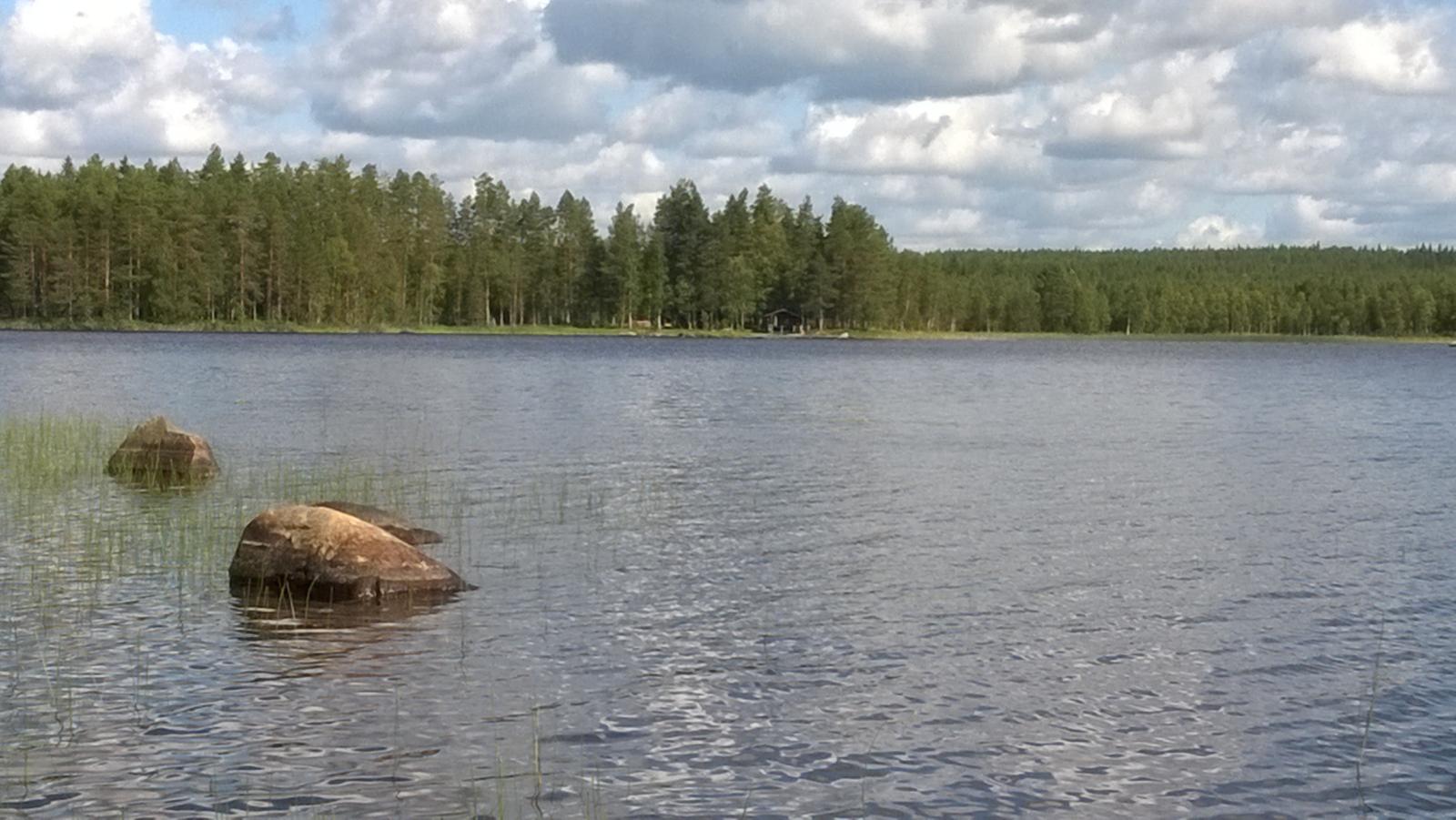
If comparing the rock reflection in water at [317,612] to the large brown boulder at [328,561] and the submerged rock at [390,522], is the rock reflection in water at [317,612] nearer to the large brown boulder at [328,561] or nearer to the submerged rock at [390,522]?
the large brown boulder at [328,561]

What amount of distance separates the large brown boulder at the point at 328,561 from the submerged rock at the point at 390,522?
130 inches

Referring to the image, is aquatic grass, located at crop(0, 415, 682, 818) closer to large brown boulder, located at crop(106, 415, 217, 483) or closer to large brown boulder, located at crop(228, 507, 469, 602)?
large brown boulder, located at crop(228, 507, 469, 602)

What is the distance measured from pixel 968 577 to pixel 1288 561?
641 centimetres

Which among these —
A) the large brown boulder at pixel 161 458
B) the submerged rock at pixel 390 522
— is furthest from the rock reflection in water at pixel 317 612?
the large brown boulder at pixel 161 458

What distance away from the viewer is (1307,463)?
45000 millimetres

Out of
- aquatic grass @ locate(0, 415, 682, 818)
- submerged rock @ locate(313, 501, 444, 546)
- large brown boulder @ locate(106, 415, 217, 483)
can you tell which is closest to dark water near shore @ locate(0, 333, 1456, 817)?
aquatic grass @ locate(0, 415, 682, 818)

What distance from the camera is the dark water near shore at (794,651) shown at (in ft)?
45.8

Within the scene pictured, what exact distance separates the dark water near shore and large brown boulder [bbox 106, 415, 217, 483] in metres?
2.27

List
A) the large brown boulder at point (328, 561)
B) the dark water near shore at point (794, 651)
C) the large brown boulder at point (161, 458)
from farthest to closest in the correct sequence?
the large brown boulder at point (161, 458) → the large brown boulder at point (328, 561) → the dark water near shore at point (794, 651)

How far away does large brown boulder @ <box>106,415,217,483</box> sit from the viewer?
113 feet

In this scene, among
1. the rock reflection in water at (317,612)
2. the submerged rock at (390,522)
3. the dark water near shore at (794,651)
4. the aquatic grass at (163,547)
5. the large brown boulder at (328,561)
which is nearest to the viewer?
the dark water near shore at (794,651)

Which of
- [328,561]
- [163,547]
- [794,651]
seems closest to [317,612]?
[328,561]

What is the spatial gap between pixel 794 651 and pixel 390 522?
9907 mm

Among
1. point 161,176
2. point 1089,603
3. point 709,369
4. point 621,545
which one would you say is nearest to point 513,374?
point 709,369
